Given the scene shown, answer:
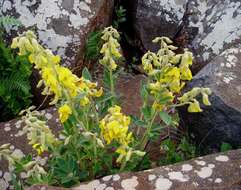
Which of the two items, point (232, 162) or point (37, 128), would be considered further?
point (232, 162)

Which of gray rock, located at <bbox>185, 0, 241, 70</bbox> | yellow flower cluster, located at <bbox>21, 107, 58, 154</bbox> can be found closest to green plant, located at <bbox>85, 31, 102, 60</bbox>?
gray rock, located at <bbox>185, 0, 241, 70</bbox>

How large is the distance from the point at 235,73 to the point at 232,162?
Answer: 0.71 metres

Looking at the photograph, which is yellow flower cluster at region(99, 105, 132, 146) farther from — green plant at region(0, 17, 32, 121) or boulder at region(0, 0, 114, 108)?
boulder at region(0, 0, 114, 108)

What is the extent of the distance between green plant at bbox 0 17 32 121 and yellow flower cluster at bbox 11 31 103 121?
102 cm

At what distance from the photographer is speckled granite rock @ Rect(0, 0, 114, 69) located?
358 centimetres

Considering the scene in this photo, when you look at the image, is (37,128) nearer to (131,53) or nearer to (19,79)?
(19,79)

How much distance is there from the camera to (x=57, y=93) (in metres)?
2.24

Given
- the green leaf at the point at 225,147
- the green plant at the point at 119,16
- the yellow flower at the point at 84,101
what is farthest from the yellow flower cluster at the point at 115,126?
the green plant at the point at 119,16

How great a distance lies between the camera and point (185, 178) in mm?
2363

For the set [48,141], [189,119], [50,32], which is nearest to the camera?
[48,141]

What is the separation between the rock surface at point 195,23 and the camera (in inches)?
143

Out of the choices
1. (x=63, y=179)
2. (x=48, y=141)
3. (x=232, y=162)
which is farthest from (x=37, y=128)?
(x=232, y=162)

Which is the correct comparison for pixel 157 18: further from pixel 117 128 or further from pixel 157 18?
pixel 117 128

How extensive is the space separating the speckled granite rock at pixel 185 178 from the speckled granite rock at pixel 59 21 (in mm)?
1378
